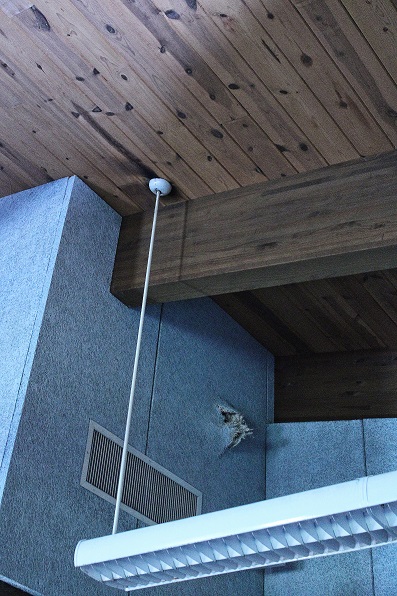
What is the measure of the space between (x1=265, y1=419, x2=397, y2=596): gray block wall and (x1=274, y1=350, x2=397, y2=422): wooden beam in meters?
0.16

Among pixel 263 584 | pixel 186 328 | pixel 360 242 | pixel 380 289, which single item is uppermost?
pixel 380 289

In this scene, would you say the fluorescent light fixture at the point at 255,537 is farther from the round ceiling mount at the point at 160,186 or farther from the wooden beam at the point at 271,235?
the round ceiling mount at the point at 160,186

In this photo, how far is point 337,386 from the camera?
4.33m

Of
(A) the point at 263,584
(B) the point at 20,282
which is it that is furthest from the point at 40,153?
(A) the point at 263,584

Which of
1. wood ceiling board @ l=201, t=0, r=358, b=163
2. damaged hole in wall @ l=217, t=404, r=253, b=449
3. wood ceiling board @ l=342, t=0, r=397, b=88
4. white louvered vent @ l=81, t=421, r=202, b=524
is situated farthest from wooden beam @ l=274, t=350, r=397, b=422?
wood ceiling board @ l=342, t=0, r=397, b=88

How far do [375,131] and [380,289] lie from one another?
A: 119 centimetres

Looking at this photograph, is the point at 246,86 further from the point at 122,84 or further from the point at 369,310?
the point at 369,310

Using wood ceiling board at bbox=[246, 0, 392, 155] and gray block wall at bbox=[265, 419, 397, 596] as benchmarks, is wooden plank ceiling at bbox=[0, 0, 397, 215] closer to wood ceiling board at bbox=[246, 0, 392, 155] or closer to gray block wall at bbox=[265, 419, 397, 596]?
wood ceiling board at bbox=[246, 0, 392, 155]

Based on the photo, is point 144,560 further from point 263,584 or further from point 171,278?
point 263,584

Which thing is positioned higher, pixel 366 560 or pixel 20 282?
pixel 20 282

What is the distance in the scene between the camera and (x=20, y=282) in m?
3.17

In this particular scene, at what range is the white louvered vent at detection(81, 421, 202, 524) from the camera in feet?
9.94

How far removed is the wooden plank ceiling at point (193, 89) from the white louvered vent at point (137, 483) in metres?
1.03

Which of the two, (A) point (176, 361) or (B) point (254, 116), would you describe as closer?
(B) point (254, 116)
